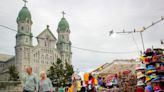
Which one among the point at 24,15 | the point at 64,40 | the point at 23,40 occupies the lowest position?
the point at 23,40

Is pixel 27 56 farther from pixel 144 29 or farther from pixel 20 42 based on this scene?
pixel 144 29

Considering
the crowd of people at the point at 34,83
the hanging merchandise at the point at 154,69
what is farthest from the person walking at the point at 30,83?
the hanging merchandise at the point at 154,69

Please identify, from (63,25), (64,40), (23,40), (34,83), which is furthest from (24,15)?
(34,83)

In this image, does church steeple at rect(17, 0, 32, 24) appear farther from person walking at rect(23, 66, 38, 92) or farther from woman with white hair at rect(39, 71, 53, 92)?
person walking at rect(23, 66, 38, 92)

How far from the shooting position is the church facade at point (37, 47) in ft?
253

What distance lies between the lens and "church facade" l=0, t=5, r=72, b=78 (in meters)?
77.2

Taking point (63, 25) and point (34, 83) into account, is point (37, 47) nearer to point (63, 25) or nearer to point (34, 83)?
point (63, 25)

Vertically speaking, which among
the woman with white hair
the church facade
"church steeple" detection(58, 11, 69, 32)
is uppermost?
"church steeple" detection(58, 11, 69, 32)

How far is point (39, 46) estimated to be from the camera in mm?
Answer: 83250

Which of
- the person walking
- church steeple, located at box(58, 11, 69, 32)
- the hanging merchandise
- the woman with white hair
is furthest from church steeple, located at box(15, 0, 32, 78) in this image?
the hanging merchandise

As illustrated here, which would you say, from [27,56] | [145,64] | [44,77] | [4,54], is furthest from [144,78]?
[4,54]

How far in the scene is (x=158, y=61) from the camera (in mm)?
7457

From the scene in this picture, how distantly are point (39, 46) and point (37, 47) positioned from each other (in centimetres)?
90

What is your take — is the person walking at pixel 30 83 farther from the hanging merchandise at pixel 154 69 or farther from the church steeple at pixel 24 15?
the church steeple at pixel 24 15
